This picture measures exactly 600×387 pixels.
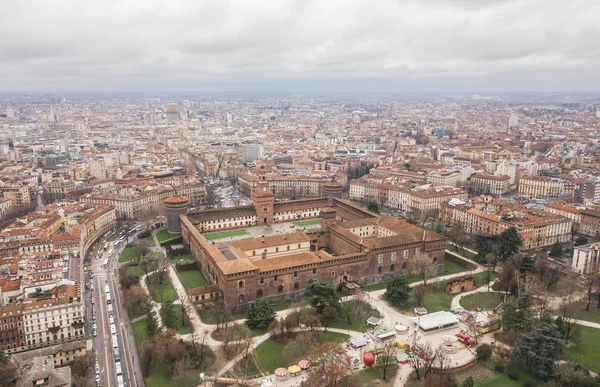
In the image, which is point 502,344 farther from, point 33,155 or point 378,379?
point 33,155

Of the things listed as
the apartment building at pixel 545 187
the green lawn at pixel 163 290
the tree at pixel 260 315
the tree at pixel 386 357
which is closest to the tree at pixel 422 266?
the tree at pixel 386 357

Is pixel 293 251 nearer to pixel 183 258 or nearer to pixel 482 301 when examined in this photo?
pixel 183 258

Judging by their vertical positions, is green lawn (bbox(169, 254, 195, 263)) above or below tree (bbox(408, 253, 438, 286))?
below

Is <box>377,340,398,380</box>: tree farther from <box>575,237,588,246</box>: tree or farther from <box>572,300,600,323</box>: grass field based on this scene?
<box>575,237,588,246</box>: tree

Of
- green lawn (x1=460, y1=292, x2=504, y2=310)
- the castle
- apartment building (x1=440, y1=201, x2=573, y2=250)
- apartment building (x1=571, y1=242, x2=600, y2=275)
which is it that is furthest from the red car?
apartment building (x1=440, y1=201, x2=573, y2=250)

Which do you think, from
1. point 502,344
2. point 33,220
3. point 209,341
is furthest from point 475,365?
point 33,220
